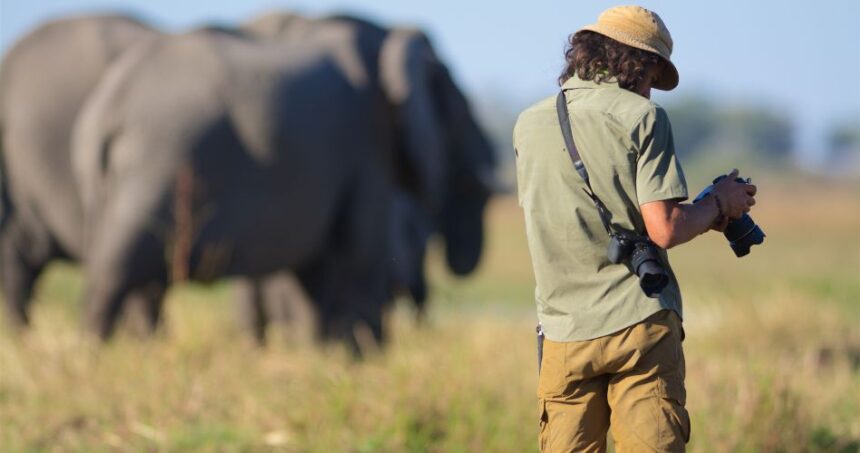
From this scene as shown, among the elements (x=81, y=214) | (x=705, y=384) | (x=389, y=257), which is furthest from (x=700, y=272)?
(x=705, y=384)

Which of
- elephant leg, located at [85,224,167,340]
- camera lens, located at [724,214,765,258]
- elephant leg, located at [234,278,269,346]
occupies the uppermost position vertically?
camera lens, located at [724,214,765,258]

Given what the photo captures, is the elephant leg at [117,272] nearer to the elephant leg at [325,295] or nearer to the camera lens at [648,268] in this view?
the elephant leg at [325,295]

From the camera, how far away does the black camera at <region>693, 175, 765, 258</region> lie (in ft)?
15.0

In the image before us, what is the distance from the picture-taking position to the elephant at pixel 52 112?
10203 millimetres

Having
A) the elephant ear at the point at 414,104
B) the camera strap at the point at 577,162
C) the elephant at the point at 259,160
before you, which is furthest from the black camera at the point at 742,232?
the elephant ear at the point at 414,104

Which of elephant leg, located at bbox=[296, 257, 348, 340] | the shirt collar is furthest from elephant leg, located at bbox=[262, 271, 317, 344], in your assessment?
the shirt collar

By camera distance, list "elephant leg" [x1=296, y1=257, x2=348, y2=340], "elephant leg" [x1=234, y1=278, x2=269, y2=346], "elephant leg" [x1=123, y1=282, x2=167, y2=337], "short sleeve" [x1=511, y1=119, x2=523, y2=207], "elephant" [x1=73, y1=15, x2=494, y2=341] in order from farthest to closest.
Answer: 1. "elephant leg" [x1=234, y1=278, x2=269, y2=346]
2. "elephant leg" [x1=296, y1=257, x2=348, y2=340]
3. "elephant leg" [x1=123, y1=282, x2=167, y2=337]
4. "elephant" [x1=73, y1=15, x2=494, y2=341]
5. "short sleeve" [x1=511, y1=119, x2=523, y2=207]

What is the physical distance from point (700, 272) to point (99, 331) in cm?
1911

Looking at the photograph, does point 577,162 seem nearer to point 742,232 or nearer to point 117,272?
point 742,232

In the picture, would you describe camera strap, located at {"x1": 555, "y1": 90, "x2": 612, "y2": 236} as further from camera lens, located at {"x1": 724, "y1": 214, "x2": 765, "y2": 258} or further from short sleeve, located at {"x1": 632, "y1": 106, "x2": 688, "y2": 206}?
camera lens, located at {"x1": 724, "y1": 214, "x2": 765, "y2": 258}

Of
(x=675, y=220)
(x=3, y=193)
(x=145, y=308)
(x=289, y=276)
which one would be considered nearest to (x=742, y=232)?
(x=675, y=220)

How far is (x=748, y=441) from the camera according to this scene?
6.55 m

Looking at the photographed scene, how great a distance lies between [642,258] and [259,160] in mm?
5747

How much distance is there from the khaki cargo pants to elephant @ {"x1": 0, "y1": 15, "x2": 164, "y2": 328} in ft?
18.0
